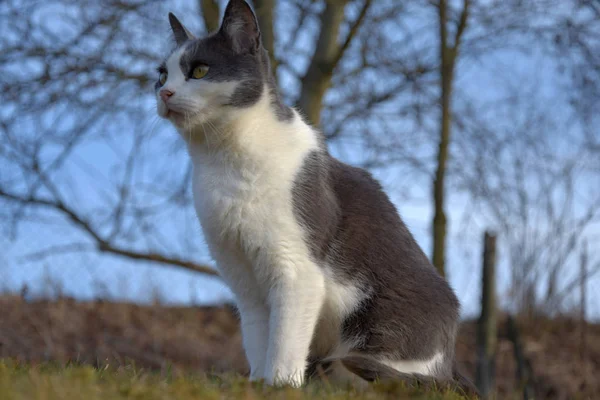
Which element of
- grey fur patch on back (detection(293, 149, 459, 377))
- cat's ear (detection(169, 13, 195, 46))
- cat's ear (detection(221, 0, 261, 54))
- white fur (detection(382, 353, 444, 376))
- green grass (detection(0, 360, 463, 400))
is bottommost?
green grass (detection(0, 360, 463, 400))

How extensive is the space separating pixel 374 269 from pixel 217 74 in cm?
128

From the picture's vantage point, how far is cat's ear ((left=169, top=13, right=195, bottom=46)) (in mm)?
3939

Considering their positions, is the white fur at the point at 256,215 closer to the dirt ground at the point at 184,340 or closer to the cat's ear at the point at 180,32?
the cat's ear at the point at 180,32

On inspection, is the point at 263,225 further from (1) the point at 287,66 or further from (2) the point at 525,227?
(2) the point at 525,227

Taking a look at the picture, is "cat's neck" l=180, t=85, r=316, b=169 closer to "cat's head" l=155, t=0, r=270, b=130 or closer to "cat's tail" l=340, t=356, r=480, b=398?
"cat's head" l=155, t=0, r=270, b=130

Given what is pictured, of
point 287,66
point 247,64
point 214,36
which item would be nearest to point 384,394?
point 247,64

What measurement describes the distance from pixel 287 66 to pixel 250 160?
3637 mm

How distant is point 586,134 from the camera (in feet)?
24.2

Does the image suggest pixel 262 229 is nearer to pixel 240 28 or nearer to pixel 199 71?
pixel 199 71

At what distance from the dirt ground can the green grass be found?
14.7ft

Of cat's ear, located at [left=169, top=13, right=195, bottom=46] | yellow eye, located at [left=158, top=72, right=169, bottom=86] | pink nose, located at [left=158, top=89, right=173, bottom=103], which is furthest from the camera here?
cat's ear, located at [left=169, top=13, right=195, bottom=46]

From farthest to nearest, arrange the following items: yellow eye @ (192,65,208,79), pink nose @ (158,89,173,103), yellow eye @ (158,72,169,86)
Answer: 1. yellow eye @ (158,72,169,86)
2. yellow eye @ (192,65,208,79)
3. pink nose @ (158,89,173,103)

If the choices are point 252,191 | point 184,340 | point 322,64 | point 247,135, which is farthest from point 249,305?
point 184,340

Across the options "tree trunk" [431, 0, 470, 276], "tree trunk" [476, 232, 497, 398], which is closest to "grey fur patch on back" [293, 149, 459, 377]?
"tree trunk" [431, 0, 470, 276]
